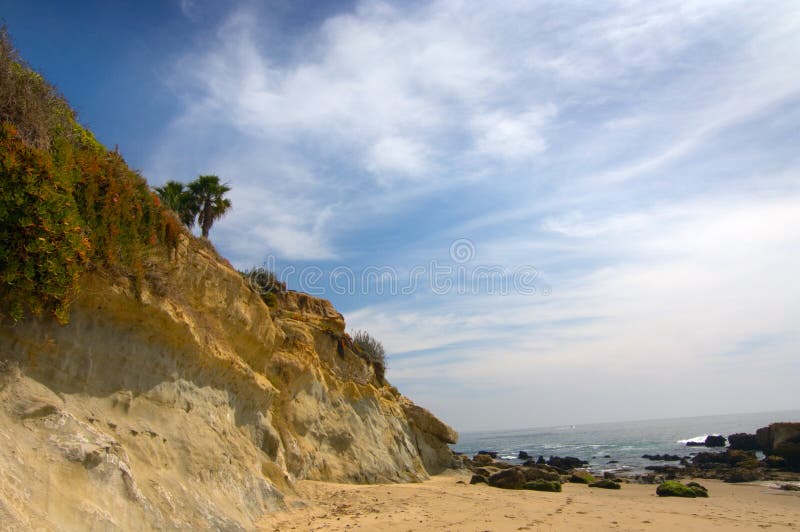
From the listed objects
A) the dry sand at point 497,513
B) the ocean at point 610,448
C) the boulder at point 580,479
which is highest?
the dry sand at point 497,513

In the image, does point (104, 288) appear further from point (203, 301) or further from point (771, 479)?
point (771, 479)

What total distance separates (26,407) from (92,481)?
1.32m

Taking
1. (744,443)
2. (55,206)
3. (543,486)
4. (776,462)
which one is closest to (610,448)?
(744,443)

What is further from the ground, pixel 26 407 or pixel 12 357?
pixel 12 357

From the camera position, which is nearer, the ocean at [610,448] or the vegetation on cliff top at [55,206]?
the vegetation on cliff top at [55,206]

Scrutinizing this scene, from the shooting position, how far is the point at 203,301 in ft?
41.6

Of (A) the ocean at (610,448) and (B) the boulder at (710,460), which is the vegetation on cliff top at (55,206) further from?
(B) the boulder at (710,460)

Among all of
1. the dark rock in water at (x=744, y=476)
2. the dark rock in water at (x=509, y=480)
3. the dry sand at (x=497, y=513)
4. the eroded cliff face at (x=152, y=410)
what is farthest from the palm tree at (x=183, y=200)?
the dark rock in water at (x=744, y=476)

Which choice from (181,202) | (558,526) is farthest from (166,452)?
(181,202)

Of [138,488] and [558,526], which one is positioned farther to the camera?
[558,526]

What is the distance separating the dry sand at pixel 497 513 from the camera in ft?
36.9

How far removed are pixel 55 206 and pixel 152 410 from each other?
4218 mm

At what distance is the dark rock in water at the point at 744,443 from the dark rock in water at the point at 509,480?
43659 millimetres

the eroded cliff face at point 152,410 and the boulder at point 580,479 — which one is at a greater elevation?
the eroded cliff face at point 152,410
